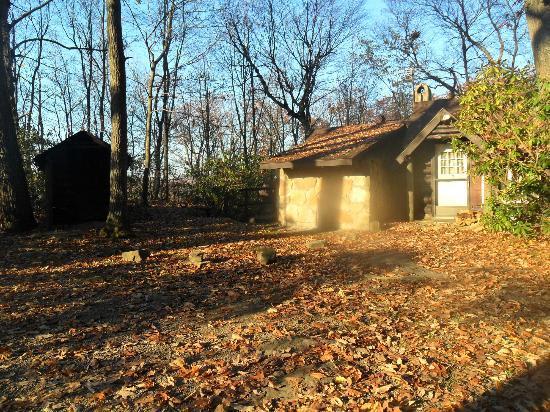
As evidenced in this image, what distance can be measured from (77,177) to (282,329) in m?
13.2

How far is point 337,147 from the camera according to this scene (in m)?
15.2

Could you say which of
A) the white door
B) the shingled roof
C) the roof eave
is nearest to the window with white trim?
the white door

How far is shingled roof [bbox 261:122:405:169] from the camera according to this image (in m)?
13.9

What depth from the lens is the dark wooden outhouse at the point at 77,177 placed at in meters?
15.4

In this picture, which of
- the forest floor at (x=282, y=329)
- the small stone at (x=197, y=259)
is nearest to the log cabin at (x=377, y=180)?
the forest floor at (x=282, y=329)

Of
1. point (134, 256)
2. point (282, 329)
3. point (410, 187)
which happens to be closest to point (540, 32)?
point (410, 187)

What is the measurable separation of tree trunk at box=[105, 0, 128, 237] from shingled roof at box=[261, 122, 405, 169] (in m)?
5.00

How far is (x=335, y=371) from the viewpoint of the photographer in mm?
4164

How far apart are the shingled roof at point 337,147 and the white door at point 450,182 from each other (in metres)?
1.97

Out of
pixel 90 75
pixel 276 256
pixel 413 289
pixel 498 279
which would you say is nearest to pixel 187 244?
pixel 276 256

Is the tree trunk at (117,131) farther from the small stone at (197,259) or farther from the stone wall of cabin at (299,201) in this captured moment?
the stone wall of cabin at (299,201)

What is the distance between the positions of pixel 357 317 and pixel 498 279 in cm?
283

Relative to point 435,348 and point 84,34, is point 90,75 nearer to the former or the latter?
point 84,34

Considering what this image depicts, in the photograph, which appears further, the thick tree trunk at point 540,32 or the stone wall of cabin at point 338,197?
the stone wall of cabin at point 338,197
